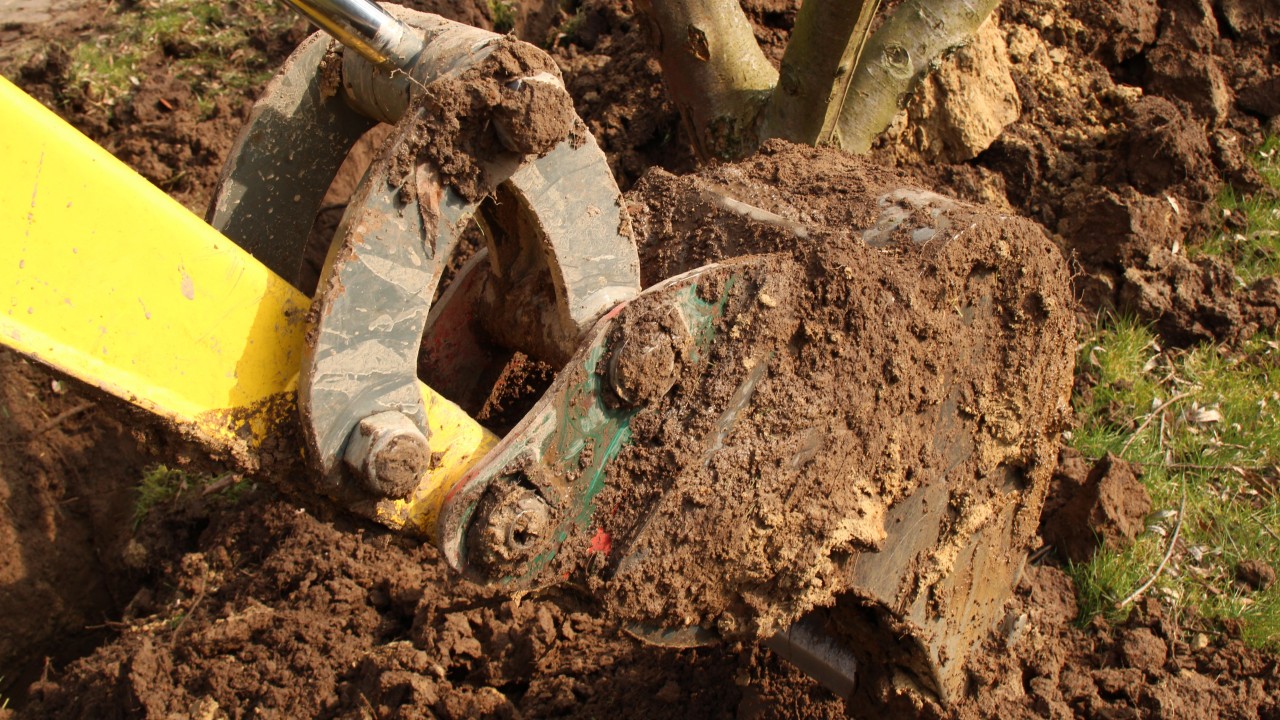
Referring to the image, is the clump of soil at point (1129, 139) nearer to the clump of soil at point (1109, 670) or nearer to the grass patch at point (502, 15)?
the clump of soil at point (1109, 670)

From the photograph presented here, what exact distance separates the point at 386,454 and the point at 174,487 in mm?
2384

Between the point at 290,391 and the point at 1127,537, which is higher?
the point at 1127,537

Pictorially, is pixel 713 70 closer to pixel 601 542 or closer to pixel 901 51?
pixel 901 51

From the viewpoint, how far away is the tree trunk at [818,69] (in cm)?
289

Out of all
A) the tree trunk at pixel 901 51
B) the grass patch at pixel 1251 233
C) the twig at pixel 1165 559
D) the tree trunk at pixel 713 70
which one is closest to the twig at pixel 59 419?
the tree trunk at pixel 713 70

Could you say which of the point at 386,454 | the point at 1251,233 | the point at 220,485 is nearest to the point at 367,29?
the point at 386,454

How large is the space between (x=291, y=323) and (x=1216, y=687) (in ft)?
8.24

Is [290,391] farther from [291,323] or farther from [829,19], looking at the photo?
[829,19]

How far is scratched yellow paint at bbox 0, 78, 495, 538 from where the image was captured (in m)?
1.33

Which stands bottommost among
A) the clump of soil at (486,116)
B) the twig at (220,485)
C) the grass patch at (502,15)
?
the twig at (220,485)

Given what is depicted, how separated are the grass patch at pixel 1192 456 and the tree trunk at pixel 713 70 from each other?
1379 mm

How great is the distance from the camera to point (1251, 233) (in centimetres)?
393

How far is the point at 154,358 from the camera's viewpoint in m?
1.47

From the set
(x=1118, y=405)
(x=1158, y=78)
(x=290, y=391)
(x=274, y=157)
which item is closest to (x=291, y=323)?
(x=290, y=391)
